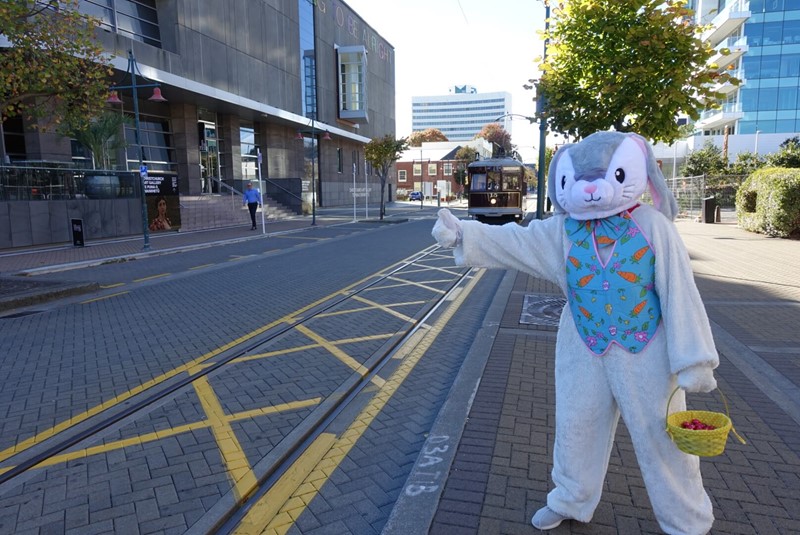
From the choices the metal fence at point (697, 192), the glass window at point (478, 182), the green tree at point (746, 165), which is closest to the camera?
the metal fence at point (697, 192)

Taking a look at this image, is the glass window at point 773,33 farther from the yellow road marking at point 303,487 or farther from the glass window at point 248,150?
the yellow road marking at point 303,487

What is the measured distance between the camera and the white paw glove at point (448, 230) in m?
2.83

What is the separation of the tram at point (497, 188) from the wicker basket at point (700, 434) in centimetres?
2460

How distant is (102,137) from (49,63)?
11833 mm

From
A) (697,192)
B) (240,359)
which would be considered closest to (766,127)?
(697,192)

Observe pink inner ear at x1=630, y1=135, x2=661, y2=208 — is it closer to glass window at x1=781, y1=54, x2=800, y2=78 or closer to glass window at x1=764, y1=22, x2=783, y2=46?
glass window at x1=764, y1=22, x2=783, y2=46

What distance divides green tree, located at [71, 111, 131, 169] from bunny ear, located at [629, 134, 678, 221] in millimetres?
20484

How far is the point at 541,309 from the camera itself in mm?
7758

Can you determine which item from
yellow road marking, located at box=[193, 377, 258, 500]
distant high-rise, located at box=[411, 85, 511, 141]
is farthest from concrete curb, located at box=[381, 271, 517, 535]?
distant high-rise, located at box=[411, 85, 511, 141]

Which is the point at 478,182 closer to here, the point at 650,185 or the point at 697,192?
the point at 697,192

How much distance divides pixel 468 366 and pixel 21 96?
8.75m

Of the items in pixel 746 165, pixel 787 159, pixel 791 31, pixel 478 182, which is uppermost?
pixel 791 31

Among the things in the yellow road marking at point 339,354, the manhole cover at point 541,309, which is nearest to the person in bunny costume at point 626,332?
the yellow road marking at point 339,354

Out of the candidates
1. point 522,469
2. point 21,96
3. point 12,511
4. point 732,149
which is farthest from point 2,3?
point 732,149
